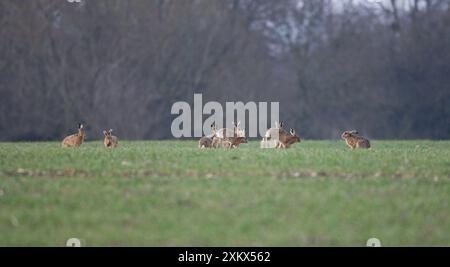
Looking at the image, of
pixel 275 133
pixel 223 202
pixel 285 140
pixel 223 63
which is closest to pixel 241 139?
pixel 275 133

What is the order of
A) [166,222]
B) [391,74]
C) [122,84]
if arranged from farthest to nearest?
1. [391,74]
2. [122,84]
3. [166,222]

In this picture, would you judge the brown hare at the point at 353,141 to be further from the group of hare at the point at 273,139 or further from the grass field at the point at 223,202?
the grass field at the point at 223,202

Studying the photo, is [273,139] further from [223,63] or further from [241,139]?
[223,63]

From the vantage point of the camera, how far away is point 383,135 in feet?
173

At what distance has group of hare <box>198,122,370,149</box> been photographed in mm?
23455

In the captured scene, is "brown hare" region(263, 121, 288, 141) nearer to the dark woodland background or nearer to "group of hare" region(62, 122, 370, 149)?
"group of hare" region(62, 122, 370, 149)

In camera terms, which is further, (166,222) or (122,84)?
(122,84)

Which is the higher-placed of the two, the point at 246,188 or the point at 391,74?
the point at 391,74

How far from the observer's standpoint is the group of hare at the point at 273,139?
2345 centimetres

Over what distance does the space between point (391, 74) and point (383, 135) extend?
10.4 feet
